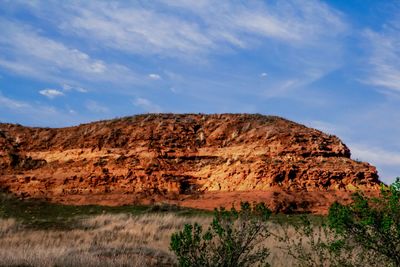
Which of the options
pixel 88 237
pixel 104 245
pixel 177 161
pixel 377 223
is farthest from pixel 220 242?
pixel 177 161

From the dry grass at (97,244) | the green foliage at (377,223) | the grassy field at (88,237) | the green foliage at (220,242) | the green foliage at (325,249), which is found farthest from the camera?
the grassy field at (88,237)

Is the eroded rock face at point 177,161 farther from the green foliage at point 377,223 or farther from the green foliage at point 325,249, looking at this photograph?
the green foliage at point 377,223

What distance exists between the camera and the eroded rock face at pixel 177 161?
114ft

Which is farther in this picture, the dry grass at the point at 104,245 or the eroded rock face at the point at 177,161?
the eroded rock face at the point at 177,161

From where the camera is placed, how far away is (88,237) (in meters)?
17.4

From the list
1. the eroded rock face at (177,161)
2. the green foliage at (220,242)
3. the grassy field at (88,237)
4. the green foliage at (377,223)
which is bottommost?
the grassy field at (88,237)

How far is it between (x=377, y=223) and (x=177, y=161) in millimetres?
33969

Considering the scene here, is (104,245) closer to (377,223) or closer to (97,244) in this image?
(97,244)

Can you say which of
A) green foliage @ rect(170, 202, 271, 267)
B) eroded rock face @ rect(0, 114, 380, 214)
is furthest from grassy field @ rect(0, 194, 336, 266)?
eroded rock face @ rect(0, 114, 380, 214)

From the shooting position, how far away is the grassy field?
10641mm

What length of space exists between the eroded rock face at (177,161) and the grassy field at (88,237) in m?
3.72

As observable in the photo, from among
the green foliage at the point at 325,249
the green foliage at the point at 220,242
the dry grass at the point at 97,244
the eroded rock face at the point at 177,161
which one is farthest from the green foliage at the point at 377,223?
the eroded rock face at the point at 177,161

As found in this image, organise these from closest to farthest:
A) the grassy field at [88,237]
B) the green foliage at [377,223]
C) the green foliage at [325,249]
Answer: the green foliage at [377,223] < the green foliage at [325,249] < the grassy field at [88,237]

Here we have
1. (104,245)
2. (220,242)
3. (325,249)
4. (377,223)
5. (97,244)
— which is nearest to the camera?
(377,223)
